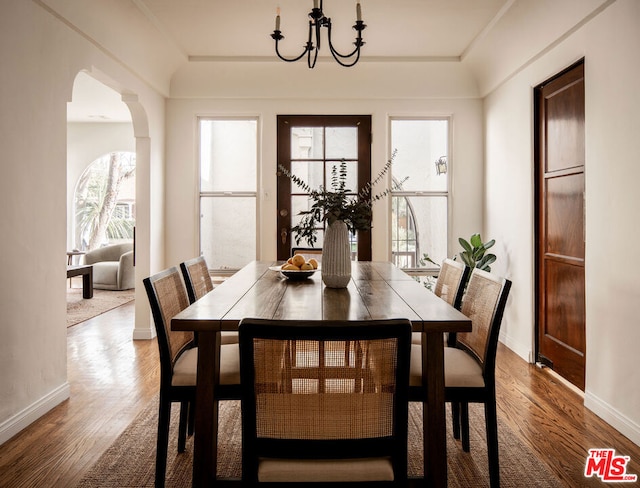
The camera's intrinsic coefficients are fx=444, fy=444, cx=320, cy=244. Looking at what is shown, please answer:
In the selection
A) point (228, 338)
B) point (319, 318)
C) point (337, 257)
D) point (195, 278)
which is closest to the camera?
point (319, 318)

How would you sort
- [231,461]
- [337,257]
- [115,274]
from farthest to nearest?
[115,274] → [337,257] → [231,461]

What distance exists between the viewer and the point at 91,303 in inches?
237

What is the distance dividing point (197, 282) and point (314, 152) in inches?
104

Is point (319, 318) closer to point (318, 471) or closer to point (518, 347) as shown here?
point (318, 471)

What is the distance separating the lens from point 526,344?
363 centimetres

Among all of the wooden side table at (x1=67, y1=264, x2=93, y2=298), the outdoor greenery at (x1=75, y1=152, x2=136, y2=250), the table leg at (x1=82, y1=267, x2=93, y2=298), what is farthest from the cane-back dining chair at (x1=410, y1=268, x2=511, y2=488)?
the outdoor greenery at (x1=75, y1=152, x2=136, y2=250)

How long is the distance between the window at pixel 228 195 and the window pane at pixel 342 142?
799mm

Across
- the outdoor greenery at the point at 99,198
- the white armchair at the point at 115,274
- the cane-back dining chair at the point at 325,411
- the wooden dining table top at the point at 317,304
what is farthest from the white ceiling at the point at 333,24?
the outdoor greenery at the point at 99,198

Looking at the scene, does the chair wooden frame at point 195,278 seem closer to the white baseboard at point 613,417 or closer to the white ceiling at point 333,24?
the white ceiling at point 333,24

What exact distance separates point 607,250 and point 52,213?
3.27 meters

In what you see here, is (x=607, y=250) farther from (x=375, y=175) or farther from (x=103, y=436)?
(x=103, y=436)

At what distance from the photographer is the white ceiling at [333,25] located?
333 cm

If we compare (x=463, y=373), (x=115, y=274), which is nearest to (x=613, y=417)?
(x=463, y=373)

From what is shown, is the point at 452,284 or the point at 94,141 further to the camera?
the point at 94,141
